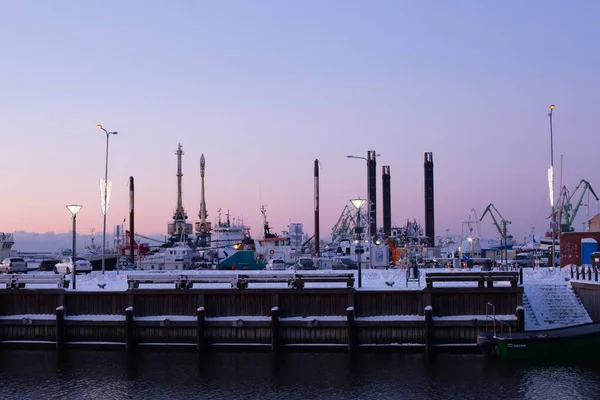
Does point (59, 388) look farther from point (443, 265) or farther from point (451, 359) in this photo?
point (443, 265)

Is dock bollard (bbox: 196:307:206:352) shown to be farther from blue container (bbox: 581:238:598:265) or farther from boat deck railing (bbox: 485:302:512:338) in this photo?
blue container (bbox: 581:238:598:265)

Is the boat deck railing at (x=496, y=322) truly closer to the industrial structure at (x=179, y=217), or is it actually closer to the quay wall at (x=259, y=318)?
the quay wall at (x=259, y=318)

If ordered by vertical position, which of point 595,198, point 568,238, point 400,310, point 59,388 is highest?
point 595,198

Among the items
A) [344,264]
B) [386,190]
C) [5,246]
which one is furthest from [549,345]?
[5,246]

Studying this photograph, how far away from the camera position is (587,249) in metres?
44.0

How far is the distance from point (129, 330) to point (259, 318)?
21.4 ft

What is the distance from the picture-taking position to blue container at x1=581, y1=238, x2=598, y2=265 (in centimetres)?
4378

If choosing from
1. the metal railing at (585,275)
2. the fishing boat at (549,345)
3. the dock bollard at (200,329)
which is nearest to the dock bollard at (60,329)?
the dock bollard at (200,329)

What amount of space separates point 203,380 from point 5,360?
35.3 feet

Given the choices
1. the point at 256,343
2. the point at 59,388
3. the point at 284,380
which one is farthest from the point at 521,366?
the point at 59,388

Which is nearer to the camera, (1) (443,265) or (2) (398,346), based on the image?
(2) (398,346)

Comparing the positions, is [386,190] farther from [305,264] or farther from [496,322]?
[496,322]

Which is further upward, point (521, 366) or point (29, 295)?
point (29, 295)

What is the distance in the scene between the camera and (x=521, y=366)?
28.0 m
